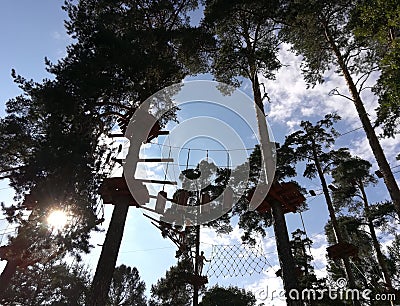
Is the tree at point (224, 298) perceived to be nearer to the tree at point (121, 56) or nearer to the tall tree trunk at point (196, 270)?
the tall tree trunk at point (196, 270)

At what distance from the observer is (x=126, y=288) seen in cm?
2789

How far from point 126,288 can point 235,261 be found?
75.9ft

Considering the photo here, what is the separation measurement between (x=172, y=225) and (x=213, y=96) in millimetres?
4879

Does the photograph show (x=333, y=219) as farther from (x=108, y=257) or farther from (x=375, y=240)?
(x=108, y=257)

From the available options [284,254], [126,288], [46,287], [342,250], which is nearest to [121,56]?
[284,254]

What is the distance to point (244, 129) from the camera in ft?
32.9

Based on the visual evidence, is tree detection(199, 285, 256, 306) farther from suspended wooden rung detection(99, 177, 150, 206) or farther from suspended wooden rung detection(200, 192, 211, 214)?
suspended wooden rung detection(99, 177, 150, 206)

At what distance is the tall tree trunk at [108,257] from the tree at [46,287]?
887 cm

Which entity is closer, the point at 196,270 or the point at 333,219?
the point at 333,219

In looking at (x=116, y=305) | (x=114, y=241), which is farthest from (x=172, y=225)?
(x=116, y=305)

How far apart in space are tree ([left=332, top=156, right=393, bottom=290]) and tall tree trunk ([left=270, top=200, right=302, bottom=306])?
29.8ft

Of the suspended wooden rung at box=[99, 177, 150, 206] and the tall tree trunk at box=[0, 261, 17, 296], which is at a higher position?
the suspended wooden rung at box=[99, 177, 150, 206]

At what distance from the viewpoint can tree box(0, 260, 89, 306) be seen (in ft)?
43.8

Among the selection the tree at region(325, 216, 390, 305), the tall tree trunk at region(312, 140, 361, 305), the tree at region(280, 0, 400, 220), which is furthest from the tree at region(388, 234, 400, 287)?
the tree at region(280, 0, 400, 220)
